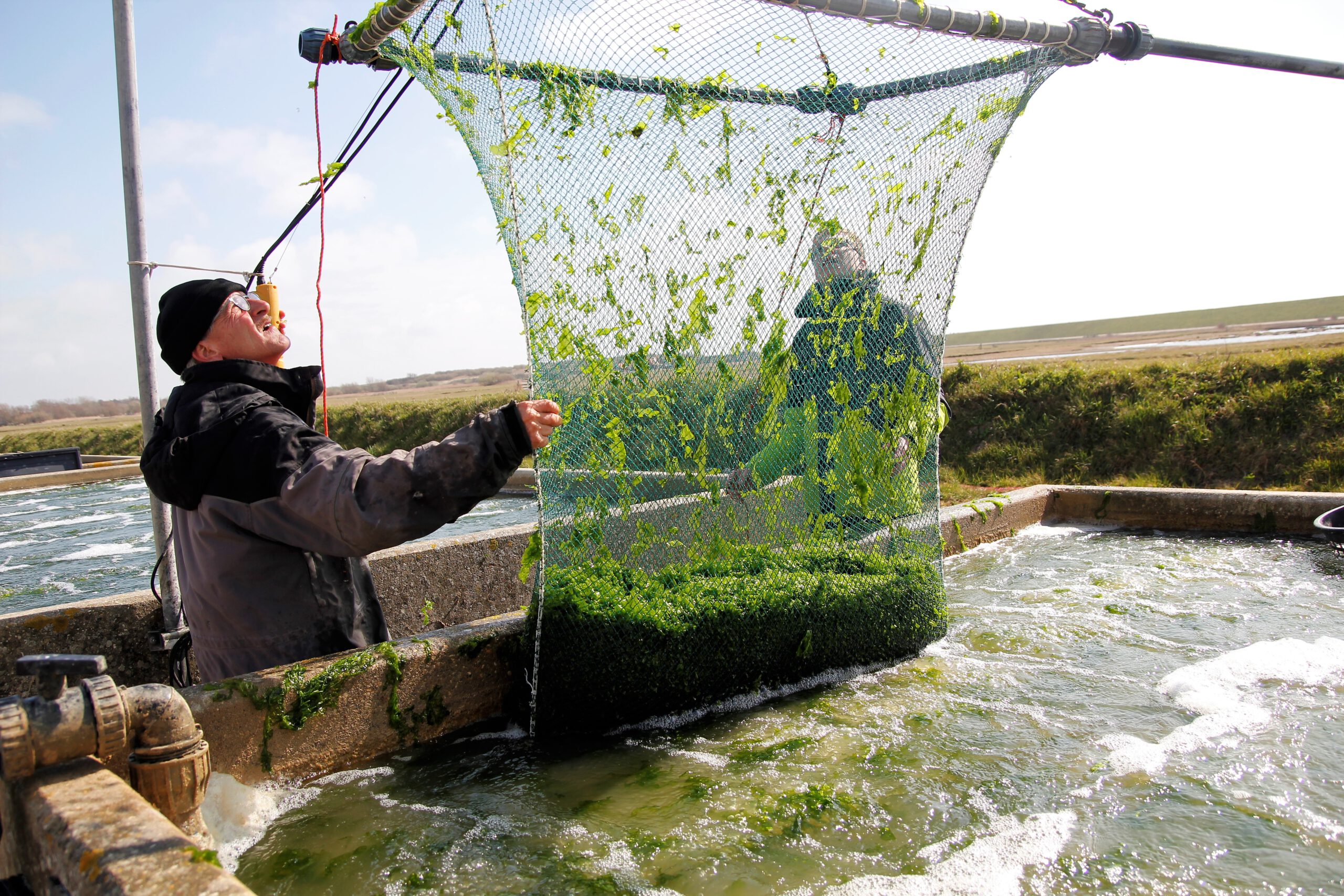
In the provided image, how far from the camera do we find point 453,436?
79.8 inches

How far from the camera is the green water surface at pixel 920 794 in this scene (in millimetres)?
2123

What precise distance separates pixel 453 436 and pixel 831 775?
160 cm

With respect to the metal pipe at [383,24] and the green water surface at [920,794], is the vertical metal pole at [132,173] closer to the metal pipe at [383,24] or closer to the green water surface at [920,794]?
the metal pipe at [383,24]

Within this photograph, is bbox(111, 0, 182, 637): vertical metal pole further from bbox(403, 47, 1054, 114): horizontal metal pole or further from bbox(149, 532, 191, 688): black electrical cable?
bbox(403, 47, 1054, 114): horizontal metal pole

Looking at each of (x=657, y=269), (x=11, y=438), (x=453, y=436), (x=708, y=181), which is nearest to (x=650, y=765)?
(x=453, y=436)

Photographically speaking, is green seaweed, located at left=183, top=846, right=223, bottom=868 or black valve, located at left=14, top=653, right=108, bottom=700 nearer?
green seaweed, located at left=183, top=846, right=223, bottom=868

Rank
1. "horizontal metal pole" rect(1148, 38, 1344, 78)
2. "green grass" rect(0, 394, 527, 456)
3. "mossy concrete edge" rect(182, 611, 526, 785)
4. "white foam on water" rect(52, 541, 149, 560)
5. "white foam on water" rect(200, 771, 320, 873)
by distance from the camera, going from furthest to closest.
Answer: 1. "green grass" rect(0, 394, 527, 456)
2. "white foam on water" rect(52, 541, 149, 560)
3. "horizontal metal pole" rect(1148, 38, 1344, 78)
4. "mossy concrete edge" rect(182, 611, 526, 785)
5. "white foam on water" rect(200, 771, 320, 873)

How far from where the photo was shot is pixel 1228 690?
323cm

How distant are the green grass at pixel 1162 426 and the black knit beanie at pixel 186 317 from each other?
764 centimetres

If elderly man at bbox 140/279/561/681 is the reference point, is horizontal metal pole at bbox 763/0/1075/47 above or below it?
above

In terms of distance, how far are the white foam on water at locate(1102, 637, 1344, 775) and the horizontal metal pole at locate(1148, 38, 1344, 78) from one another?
2.84 meters

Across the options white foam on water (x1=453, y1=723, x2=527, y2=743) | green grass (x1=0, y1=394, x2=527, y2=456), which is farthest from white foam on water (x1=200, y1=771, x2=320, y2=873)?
green grass (x1=0, y1=394, x2=527, y2=456)

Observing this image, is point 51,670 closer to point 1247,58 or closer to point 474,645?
point 474,645

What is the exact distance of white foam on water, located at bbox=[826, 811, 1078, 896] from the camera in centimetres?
205
